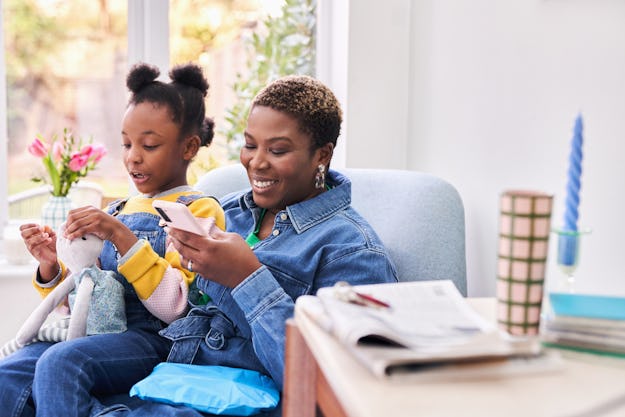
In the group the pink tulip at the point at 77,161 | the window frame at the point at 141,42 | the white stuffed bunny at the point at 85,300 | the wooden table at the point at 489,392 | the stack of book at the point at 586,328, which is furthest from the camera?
the window frame at the point at 141,42

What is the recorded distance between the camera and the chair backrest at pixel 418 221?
1562 millimetres

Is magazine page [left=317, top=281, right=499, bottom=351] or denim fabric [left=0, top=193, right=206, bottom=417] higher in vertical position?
magazine page [left=317, top=281, right=499, bottom=351]

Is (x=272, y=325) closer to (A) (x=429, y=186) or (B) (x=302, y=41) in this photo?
(A) (x=429, y=186)

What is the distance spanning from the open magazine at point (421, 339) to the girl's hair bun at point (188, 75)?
0.96 m

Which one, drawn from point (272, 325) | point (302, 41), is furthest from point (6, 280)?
point (272, 325)

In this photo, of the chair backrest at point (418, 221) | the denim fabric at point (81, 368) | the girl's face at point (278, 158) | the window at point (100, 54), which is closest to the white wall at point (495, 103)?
the chair backrest at point (418, 221)

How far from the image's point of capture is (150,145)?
158cm

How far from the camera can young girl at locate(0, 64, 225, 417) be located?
1.27m

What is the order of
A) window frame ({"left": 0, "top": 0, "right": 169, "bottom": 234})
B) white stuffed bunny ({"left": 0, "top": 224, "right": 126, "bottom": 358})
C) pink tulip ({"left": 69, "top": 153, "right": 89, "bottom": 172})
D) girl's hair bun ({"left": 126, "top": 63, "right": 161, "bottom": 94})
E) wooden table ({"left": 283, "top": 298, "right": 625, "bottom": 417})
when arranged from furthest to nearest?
window frame ({"left": 0, "top": 0, "right": 169, "bottom": 234}), pink tulip ({"left": 69, "top": 153, "right": 89, "bottom": 172}), girl's hair bun ({"left": 126, "top": 63, "right": 161, "bottom": 94}), white stuffed bunny ({"left": 0, "top": 224, "right": 126, "bottom": 358}), wooden table ({"left": 283, "top": 298, "right": 625, "bottom": 417})

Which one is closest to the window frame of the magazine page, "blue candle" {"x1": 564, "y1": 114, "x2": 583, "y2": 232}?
the magazine page

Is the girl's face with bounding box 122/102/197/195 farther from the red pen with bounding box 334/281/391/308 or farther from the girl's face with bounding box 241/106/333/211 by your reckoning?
the red pen with bounding box 334/281/391/308

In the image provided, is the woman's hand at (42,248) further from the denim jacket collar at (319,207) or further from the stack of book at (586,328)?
the stack of book at (586,328)

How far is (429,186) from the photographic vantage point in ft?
5.37

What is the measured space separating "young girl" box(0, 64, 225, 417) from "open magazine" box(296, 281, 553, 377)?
602 millimetres
